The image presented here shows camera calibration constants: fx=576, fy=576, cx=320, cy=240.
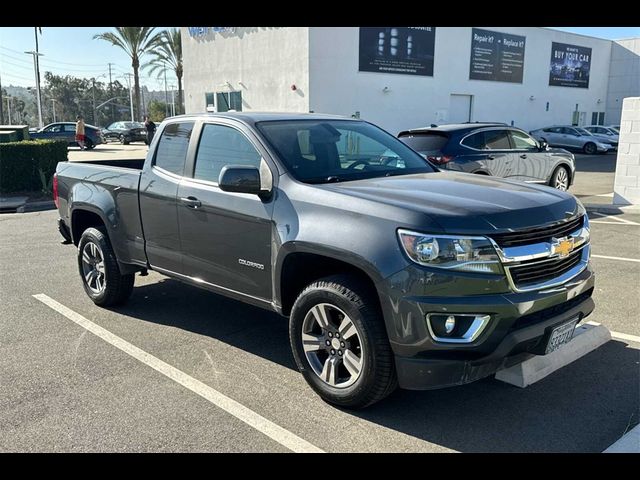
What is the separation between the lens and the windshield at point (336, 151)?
4.14 m

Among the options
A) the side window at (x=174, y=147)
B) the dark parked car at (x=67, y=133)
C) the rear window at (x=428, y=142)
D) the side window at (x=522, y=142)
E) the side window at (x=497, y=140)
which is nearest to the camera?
the side window at (x=174, y=147)

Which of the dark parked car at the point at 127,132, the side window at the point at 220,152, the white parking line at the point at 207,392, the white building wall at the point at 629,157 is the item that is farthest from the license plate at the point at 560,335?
the dark parked car at the point at 127,132

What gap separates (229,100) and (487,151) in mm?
19130

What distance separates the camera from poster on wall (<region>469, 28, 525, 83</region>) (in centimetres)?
2880

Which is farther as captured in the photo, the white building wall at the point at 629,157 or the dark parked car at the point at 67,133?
the dark parked car at the point at 67,133

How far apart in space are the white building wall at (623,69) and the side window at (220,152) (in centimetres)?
4089

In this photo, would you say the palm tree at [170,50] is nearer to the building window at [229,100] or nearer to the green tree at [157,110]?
the building window at [229,100]

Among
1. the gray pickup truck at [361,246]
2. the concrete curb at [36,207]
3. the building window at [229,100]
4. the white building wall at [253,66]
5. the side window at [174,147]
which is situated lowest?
the concrete curb at [36,207]

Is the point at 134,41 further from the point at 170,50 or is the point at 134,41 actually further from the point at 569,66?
the point at 569,66

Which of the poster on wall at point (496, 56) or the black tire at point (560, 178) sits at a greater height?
the poster on wall at point (496, 56)

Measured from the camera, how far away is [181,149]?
4902mm

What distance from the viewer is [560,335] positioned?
3.48 meters
